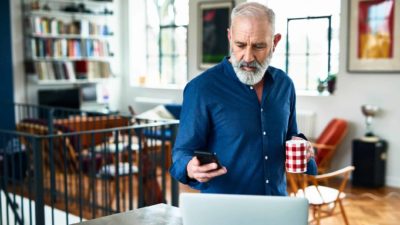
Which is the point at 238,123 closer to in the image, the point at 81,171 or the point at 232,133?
the point at 232,133

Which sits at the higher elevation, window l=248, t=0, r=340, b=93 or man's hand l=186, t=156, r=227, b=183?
window l=248, t=0, r=340, b=93

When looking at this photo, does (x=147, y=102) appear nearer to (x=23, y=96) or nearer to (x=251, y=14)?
(x=23, y=96)

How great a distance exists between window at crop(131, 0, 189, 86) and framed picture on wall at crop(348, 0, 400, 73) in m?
3.23

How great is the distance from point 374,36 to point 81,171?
413 centimetres

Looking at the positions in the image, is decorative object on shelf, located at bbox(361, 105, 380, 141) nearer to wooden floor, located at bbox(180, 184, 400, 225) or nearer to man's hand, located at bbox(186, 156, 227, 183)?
wooden floor, located at bbox(180, 184, 400, 225)

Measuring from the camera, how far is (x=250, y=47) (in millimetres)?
1958

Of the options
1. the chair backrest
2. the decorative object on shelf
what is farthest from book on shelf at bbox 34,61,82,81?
the decorative object on shelf

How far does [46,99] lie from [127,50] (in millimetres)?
1870

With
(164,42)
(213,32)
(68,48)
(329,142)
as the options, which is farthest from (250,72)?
(164,42)

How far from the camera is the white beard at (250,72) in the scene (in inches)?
79.0

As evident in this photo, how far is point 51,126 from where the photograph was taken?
6648 millimetres

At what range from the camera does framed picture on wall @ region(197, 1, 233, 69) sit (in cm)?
838

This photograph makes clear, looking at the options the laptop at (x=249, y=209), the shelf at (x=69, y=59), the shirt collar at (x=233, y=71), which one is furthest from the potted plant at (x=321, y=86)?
the laptop at (x=249, y=209)

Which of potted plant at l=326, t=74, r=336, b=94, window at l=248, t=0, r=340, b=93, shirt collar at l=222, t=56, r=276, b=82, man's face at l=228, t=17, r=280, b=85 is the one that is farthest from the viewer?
window at l=248, t=0, r=340, b=93
